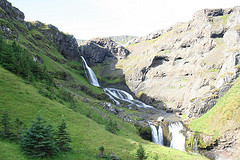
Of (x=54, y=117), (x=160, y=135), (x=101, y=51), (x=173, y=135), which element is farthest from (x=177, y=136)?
(x=101, y=51)

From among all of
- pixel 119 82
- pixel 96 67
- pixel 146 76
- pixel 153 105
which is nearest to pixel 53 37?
pixel 96 67

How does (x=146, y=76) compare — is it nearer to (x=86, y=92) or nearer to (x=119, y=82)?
(x=119, y=82)

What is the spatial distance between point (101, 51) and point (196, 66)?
4977 inches

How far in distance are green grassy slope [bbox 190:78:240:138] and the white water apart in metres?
4.15

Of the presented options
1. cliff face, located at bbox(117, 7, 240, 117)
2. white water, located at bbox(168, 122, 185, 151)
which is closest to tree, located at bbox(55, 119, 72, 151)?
white water, located at bbox(168, 122, 185, 151)

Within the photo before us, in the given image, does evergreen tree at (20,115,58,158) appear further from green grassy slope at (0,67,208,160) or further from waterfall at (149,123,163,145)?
waterfall at (149,123,163,145)

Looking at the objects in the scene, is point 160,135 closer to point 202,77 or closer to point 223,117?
point 223,117

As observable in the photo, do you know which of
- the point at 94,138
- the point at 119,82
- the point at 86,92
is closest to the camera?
the point at 94,138

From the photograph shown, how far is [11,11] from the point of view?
263 feet

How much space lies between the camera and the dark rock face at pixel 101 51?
168425 millimetres

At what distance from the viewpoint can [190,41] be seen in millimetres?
93188

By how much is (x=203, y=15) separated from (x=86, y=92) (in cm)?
9639

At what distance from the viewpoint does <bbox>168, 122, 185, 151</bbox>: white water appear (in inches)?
1550

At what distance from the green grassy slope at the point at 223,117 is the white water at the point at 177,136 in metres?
4.15
